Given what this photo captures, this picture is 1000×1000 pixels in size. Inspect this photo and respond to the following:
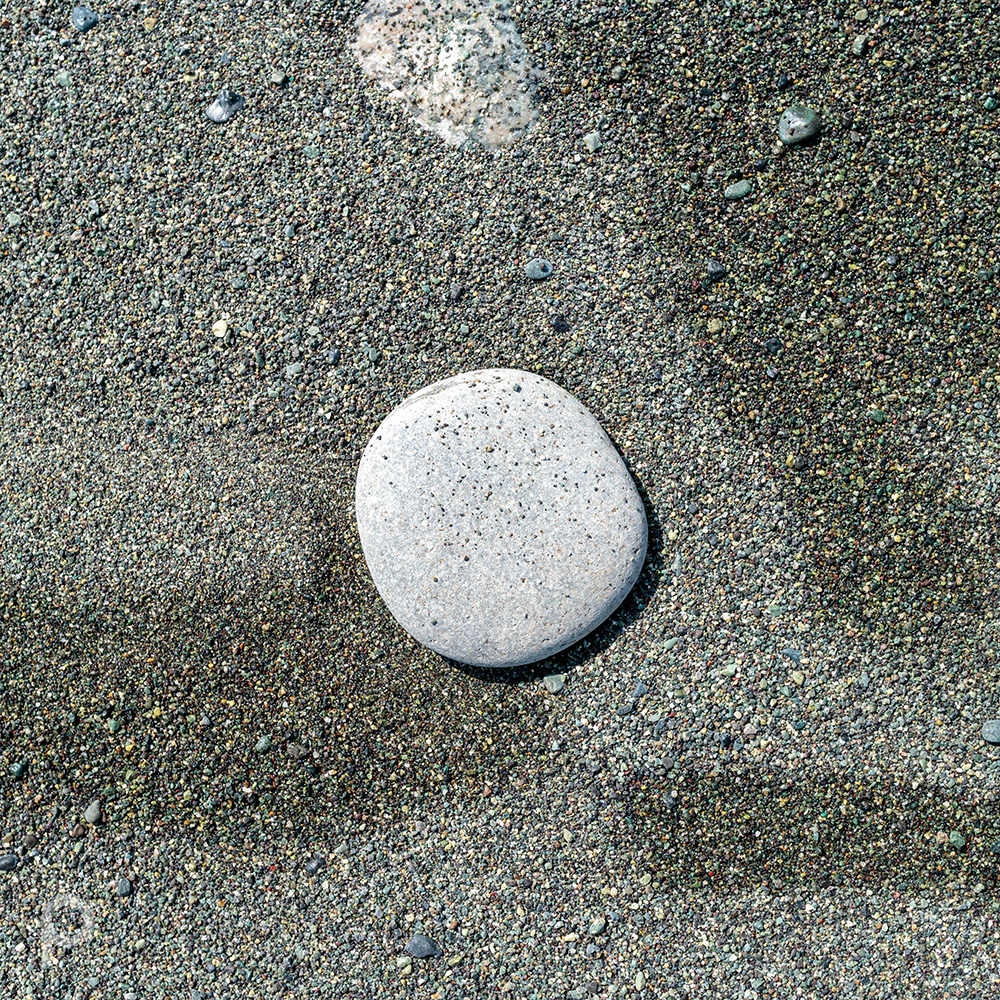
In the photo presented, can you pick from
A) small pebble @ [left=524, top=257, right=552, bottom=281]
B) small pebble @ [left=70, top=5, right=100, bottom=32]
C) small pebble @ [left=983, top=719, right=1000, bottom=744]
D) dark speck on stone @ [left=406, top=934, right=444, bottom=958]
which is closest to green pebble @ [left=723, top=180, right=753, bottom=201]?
small pebble @ [left=524, top=257, right=552, bottom=281]

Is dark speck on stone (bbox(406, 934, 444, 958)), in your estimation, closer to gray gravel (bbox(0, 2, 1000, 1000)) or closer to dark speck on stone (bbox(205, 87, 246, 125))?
gray gravel (bbox(0, 2, 1000, 1000))

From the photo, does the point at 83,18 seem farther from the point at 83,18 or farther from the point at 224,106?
the point at 224,106

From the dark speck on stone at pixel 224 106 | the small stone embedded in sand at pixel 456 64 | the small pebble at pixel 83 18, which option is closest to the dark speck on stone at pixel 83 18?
the small pebble at pixel 83 18

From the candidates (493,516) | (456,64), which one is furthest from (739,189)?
(493,516)

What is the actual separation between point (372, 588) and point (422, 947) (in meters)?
1.20

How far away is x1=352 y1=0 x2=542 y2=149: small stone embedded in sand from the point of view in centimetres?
235

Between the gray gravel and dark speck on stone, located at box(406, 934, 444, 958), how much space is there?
0.12 ft

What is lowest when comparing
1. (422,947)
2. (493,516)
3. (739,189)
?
(422,947)

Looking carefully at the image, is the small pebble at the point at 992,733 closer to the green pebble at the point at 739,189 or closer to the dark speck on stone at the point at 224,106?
the green pebble at the point at 739,189

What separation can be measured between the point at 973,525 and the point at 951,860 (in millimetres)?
1100

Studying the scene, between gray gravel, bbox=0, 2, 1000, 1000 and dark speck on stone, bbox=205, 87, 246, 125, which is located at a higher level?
dark speck on stone, bbox=205, 87, 246, 125

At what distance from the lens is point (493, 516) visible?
2.26 meters

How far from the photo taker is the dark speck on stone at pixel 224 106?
236cm

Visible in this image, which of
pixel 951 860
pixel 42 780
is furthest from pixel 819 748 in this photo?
pixel 42 780
